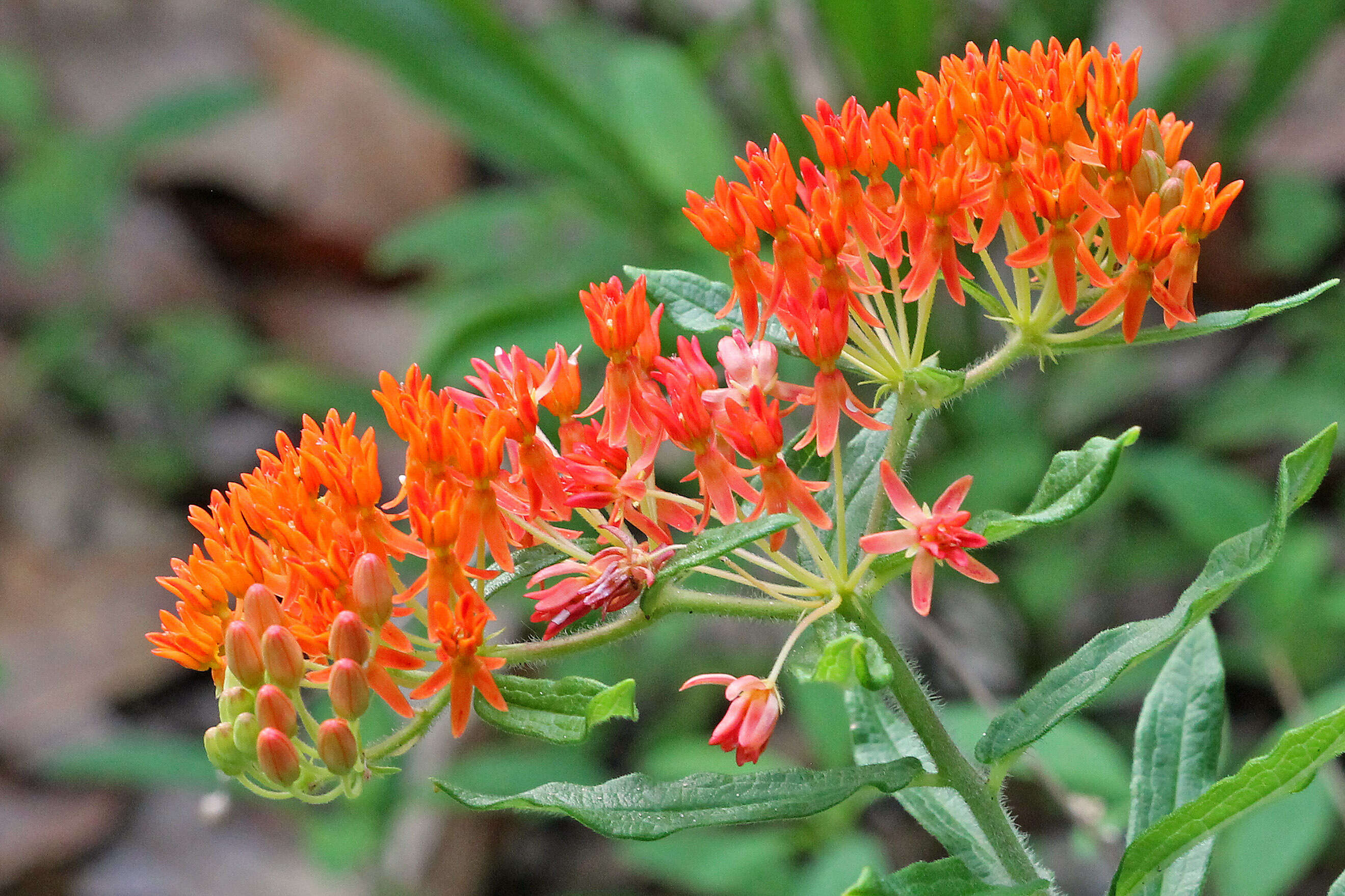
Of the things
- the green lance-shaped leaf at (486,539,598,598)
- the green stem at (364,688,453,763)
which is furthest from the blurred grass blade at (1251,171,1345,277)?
the green stem at (364,688,453,763)

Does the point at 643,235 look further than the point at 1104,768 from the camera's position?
Yes

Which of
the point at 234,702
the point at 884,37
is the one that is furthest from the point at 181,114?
the point at 234,702

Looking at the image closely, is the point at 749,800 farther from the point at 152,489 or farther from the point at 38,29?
the point at 38,29

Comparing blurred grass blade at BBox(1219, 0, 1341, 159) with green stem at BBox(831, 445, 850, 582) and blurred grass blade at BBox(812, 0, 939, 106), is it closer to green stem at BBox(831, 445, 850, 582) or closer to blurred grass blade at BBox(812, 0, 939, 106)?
blurred grass blade at BBox(812, 0, 939, 106)

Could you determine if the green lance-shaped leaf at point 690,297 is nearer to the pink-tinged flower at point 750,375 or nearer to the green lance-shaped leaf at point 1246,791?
the pink-tinged flower at point 750,375

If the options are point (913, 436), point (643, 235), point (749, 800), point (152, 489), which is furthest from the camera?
point (152, 489)

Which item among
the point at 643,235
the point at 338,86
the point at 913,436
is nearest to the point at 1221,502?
the point at 643,235

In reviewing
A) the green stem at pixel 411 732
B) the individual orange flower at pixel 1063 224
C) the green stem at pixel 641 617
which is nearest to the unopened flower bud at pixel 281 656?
the green stem at pixel 411 732
